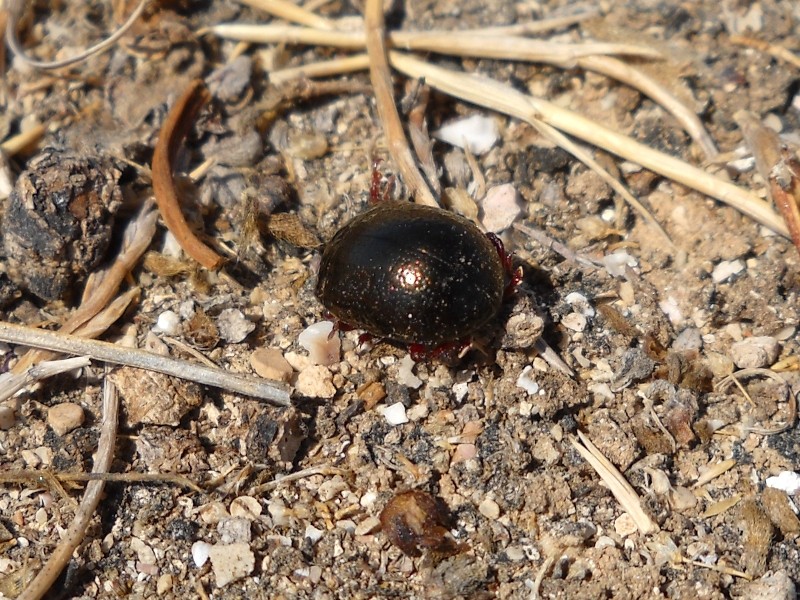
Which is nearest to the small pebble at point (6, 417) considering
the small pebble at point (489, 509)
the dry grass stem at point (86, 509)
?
the dry grass stem at point (86, 509)

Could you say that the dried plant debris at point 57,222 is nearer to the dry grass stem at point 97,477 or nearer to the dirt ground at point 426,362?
the dirt ground at point 426,362

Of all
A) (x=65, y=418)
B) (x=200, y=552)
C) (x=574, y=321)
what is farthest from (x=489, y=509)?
(x=65, y=418)

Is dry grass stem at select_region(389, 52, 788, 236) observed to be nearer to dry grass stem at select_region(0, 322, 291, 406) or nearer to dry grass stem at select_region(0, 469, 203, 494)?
dry grass stem at select_region(0, 322, 291, 406)

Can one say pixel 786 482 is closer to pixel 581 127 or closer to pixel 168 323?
pixel 581 127

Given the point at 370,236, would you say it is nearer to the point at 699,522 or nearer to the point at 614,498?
the point at 614,498

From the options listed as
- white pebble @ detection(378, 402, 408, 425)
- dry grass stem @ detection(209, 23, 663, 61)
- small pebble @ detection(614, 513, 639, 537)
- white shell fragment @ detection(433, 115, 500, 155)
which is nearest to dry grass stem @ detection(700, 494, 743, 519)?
small pebble @ detection(614, 513, 639, 537)
